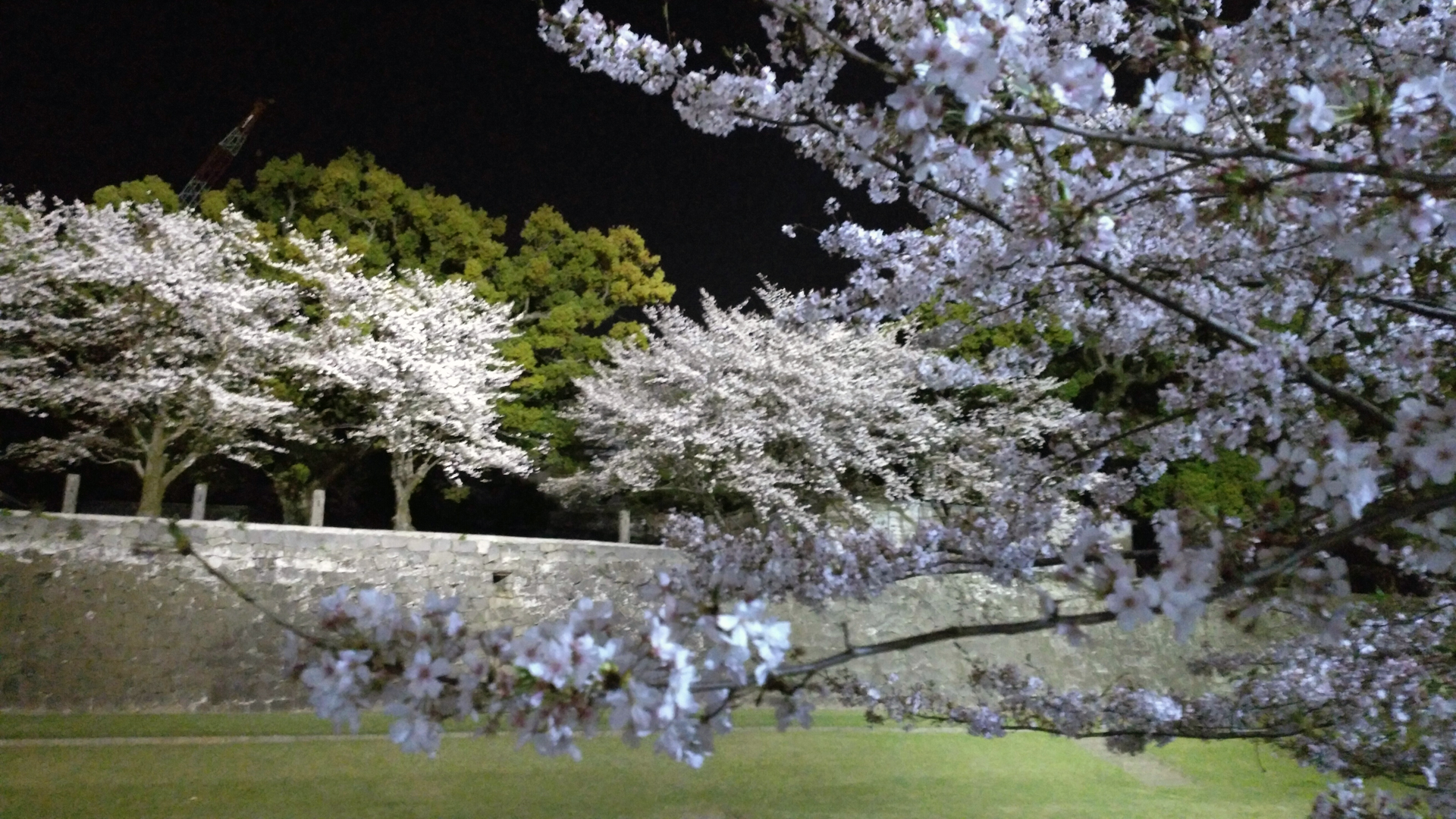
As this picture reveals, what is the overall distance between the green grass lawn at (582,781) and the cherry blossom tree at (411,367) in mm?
3635

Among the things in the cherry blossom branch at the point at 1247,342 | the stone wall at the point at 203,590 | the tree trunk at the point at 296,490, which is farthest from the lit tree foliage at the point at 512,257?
the cherry blossom branch at the point at 1247,342

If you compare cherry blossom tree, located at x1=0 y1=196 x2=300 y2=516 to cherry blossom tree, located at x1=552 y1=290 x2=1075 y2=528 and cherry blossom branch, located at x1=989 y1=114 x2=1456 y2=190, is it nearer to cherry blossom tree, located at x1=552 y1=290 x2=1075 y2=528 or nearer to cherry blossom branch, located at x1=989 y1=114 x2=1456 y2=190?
cherry blossom tree, located at x1=552 y1=290 x2=1075 y2=528

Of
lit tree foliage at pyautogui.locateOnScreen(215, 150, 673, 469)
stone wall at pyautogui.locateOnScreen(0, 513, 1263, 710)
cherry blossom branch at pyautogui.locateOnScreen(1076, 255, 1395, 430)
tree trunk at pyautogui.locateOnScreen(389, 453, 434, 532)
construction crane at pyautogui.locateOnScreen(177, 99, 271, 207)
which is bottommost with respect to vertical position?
stone wall at pyautogui.locateOnScreen(0, 513, 1263, 710)

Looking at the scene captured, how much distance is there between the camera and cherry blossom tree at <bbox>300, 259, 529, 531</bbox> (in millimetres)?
9688

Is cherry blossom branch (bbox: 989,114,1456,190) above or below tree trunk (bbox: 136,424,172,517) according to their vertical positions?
below

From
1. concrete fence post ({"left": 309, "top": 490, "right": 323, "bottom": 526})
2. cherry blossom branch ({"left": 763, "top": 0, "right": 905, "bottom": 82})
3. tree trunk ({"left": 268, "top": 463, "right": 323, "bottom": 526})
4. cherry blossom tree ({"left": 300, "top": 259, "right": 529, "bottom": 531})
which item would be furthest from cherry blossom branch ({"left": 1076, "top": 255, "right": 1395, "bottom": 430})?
tree trunk ({"left": 268, "top": 463, "right": 323, "bottom": 526})

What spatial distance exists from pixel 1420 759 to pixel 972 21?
2.42m

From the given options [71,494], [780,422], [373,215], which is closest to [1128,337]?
[780,422]

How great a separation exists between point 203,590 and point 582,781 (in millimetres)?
3734

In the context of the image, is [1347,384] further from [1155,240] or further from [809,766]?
[809,766]

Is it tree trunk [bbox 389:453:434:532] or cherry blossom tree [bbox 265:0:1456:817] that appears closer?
cherry blossom tree [bbox 265:0:1456:817]

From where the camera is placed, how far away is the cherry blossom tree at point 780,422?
33.4 ft

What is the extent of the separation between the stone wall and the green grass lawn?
35 centimetres

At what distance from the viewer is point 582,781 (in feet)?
16.1
